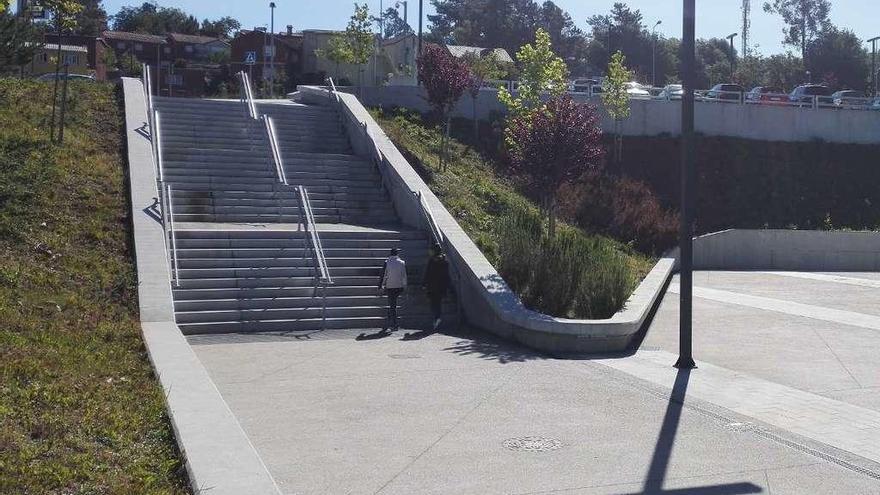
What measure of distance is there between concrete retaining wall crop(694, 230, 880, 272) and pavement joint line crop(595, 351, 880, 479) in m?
15.7

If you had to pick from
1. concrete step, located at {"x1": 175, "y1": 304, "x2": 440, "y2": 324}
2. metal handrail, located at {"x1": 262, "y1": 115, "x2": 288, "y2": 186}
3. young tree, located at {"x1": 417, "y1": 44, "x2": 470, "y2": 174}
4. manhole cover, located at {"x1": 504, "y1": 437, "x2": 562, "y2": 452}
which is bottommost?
manhole cover, located at {"x1": 504, "y1": 437, "x2": 562, "y2": 452}

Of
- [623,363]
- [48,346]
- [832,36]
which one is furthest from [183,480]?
[832,36]

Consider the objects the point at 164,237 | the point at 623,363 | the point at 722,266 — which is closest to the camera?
the point at 623,363

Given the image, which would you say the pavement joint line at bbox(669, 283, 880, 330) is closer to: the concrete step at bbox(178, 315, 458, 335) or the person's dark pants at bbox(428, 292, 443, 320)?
the concrete step at bbox(178, 315, 458, 335)

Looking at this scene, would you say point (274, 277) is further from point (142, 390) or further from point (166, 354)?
point (142, 390)

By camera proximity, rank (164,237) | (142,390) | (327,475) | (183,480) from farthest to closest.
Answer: (164,237) → (142,390) → (327,475) → (183,480)

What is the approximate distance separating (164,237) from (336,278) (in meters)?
2.83

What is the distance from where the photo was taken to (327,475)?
7484mm

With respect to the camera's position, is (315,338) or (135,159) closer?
(315,338)

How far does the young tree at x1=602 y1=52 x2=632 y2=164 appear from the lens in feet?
106

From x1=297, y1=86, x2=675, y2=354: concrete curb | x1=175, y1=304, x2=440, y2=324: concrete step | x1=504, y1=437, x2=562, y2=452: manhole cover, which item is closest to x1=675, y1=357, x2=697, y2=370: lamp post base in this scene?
x1=297, y1=86, x2=675, y2=354: concrete curb

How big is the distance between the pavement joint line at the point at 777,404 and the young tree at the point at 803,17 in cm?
9502

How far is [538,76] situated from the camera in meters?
27.9

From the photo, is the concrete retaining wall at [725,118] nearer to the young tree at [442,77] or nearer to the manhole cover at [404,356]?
the young tree at [442,77]
